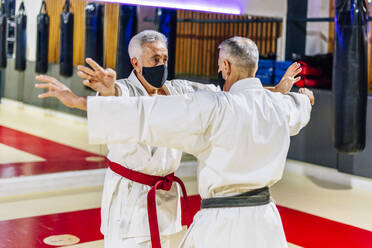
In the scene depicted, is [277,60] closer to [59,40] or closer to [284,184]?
[284,184]

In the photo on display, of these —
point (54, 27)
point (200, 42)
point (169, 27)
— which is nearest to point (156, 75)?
point (54, 27)

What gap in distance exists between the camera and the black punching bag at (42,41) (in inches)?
204

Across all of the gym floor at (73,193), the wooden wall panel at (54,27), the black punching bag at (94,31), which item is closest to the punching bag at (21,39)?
the wooden wall panel at (54,27)

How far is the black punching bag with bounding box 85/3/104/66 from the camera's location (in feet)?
17.3

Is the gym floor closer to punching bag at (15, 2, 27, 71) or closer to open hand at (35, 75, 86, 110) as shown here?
punching bag at (15, 2, 27, 71)

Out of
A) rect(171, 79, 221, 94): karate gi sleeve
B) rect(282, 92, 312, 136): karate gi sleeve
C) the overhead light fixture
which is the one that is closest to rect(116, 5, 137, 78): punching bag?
the overhead light fixture

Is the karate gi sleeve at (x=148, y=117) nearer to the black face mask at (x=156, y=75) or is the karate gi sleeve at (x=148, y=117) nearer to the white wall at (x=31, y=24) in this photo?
the black face mask at (x=156, y=75)

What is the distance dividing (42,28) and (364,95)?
298cm

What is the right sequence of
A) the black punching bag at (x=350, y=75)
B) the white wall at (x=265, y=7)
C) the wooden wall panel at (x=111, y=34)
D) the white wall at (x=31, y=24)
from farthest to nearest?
1. the white wall at (x=265, y=7)
2. the wooden wall panel at (x=111, y=34)
3. the white wall at (x=31, y=24)
4. the black punching bag at (x=350, y=75)

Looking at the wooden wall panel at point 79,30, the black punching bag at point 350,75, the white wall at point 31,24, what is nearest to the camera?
the black punching bag at point 350,75

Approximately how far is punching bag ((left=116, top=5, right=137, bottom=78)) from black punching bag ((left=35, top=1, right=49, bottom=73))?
0.66 m

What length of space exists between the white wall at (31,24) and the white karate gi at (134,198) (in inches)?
119

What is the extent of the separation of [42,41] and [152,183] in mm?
3259

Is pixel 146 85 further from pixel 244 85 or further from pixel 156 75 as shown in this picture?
pixel 244 85
